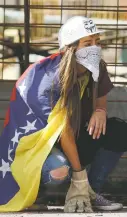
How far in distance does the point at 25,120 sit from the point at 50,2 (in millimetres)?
2156

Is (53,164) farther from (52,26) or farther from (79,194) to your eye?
(52,26)

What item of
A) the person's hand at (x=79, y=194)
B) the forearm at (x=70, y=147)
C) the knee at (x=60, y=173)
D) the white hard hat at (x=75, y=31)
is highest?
the white hard hat at (x=75, y=31)

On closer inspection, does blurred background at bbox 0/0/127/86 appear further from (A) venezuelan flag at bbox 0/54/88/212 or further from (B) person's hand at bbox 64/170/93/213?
(B) person's hand at bbox 64/170/93/213

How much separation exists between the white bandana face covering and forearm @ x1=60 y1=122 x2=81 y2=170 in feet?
1.20

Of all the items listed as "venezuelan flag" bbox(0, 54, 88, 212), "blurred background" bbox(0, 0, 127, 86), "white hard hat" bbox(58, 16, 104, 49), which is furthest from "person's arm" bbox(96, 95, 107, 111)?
"blurred background" bbox(0, 0, 127, 86)

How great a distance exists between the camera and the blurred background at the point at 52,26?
5.14 metres

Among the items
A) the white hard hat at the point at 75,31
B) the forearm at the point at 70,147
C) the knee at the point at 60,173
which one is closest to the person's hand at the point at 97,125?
the forearm at the point at 70,147

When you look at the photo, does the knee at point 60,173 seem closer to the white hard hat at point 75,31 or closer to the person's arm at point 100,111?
the person's arm at point 100,111

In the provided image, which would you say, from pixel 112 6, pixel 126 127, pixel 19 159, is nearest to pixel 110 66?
pixel 112 6

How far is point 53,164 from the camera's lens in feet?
10.5

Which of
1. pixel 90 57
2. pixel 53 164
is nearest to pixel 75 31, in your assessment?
pixel 90 57

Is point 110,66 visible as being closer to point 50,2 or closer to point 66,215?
point 50,2

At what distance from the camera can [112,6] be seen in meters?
5.17

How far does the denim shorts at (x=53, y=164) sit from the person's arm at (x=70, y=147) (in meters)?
0.03
